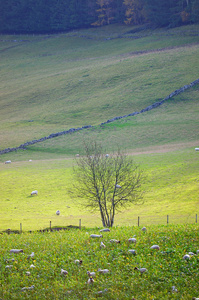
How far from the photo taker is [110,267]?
40.8 ft

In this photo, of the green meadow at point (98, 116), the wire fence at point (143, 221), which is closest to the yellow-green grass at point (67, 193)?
the wire fence at point (143, 221)

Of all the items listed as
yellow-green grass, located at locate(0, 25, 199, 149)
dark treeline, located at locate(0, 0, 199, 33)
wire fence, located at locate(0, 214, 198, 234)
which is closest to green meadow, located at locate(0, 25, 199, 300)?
wire fence, located at locate(0, 214, 198, 234)

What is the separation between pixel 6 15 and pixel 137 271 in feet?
644

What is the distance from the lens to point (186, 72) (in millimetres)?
89938

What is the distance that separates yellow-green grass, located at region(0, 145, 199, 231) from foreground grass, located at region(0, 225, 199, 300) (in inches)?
430

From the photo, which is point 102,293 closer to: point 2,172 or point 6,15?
point 2,172

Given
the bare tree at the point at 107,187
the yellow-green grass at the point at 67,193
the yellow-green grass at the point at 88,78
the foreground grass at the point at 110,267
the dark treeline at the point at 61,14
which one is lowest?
the yellow-green grass at the point at 67,193

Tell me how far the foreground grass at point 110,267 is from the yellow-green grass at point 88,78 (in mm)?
53799

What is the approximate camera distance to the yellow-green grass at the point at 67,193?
28.6 meters

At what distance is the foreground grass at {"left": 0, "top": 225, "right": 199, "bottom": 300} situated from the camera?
11.1m

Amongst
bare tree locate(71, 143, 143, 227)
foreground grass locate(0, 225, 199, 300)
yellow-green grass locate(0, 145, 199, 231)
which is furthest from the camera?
yellow-green grass locate(0, 145, 199, 231)

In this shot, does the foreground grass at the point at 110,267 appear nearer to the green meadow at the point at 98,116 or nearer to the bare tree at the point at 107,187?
the bare tree at the point at 107,187

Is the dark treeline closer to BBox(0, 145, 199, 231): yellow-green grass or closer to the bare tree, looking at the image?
BBox(0, 145, 199, 231): yellow-green grass

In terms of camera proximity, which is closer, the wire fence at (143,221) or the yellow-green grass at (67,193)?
the wire fence at (143,221)
